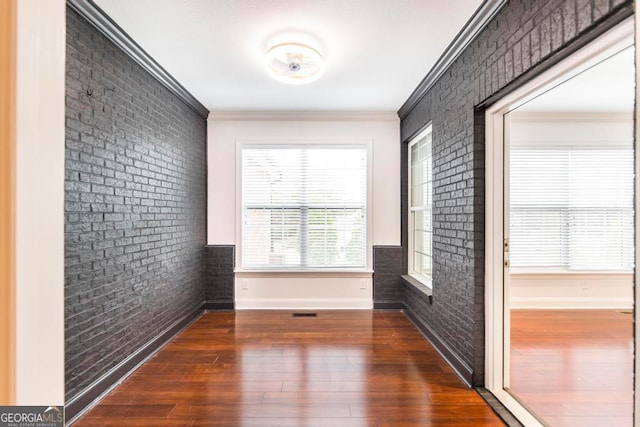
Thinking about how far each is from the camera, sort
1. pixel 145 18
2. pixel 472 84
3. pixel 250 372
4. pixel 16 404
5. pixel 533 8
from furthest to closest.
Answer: pixel 250 372 → pixel 472 84 → pixel 145 18 → pixel 533 8 → pixel 16 404

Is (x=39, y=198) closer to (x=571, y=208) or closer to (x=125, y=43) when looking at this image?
(x=125, y=43)

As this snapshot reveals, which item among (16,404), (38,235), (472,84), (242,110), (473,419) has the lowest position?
(473,419)

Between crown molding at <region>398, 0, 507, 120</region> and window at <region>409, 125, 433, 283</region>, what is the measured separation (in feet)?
1.38

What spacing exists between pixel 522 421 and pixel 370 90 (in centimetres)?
312

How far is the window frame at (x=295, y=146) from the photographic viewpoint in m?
4.15

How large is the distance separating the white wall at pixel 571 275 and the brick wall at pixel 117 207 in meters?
4.35

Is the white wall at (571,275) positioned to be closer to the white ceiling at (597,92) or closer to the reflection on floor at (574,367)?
the white ceiling at (597,92)

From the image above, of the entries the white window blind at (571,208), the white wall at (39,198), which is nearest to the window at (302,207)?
the white window blind at (571,208)

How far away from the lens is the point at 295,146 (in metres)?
4.18

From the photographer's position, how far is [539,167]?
13.9 ft

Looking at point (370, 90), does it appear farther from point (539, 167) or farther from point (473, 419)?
point (473, 419)

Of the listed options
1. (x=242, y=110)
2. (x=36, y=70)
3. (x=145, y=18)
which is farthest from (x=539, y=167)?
(x=36, y=70)

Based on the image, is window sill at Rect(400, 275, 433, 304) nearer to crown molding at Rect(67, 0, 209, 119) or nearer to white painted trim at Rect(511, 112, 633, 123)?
white painted trim at Rect(511, 112, 633, 123)

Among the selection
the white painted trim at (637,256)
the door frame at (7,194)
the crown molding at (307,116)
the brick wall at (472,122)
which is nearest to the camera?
the door frame at (7,194)
